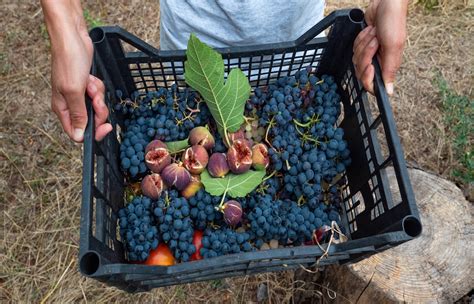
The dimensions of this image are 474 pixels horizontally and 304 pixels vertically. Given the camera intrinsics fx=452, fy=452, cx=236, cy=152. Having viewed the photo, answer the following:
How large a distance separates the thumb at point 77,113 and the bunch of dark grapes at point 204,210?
279 millimetres

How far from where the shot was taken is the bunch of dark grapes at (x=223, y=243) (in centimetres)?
93

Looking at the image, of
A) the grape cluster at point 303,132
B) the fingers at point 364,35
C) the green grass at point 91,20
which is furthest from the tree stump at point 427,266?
the green grass at point 91,20

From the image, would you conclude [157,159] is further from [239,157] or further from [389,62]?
[389,62]

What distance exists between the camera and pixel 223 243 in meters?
0.94

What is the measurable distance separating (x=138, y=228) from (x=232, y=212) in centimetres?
20

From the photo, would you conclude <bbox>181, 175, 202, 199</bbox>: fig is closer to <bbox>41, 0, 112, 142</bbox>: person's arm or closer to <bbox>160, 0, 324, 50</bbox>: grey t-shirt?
<bbox>41, 0, 112, 142</bbox>: person's arm

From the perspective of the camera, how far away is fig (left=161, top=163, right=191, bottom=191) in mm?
1003

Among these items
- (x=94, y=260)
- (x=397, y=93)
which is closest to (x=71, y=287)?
(x=94, y=260)

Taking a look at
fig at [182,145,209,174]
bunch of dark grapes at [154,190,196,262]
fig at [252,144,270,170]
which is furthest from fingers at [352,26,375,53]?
bunch of dark grapes at [154,190,196,262]

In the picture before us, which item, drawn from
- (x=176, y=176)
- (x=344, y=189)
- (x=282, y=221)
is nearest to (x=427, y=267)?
(x=344, y=189)

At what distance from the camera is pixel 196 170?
104 cm

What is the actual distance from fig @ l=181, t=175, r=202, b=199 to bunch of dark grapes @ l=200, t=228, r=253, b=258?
11 centimetres

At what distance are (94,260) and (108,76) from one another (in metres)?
0.47

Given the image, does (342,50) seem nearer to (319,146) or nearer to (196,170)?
(319,146)
